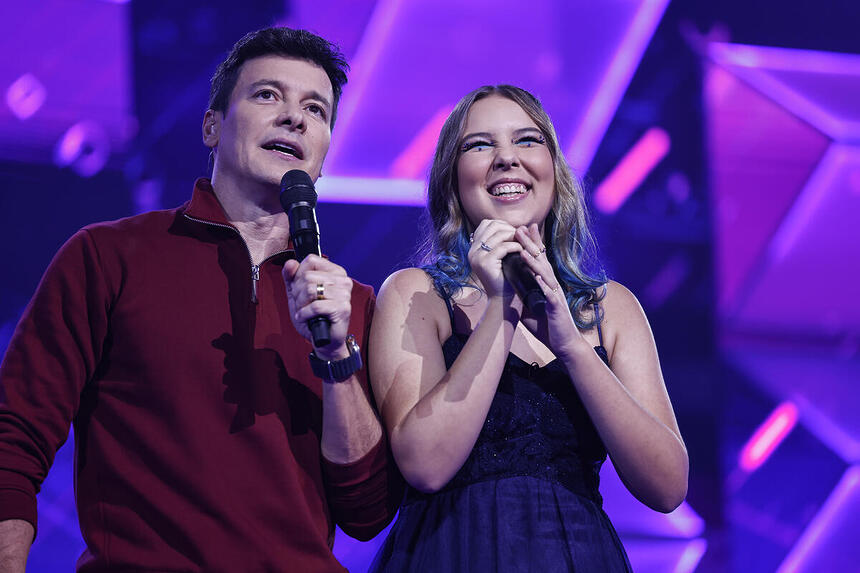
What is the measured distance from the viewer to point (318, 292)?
1.14 meters

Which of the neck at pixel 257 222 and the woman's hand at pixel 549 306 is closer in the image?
the woman's hand at pixel 549 306

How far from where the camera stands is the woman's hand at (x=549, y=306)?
1.33 metres

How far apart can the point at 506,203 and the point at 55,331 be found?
841mm

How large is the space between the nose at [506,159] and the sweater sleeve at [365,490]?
46cm

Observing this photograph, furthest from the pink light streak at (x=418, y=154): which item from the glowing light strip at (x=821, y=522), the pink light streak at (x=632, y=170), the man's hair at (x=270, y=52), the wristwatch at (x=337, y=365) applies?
the glowing light strip at (x=821, y=522)

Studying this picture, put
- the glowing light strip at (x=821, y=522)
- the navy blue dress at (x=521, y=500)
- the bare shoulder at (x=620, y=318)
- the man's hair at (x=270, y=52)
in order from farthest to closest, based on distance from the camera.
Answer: the glowing light strip at (x=821, y=522), the man's hair at (x=270, y=52), the bare shoulder at (x=620, y=318), the navy blue dress at (x=521, y=500)

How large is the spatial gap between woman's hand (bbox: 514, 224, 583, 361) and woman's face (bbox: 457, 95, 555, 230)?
21 cm

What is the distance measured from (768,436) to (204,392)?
2041mm

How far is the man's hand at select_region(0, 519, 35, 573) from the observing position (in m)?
1.19

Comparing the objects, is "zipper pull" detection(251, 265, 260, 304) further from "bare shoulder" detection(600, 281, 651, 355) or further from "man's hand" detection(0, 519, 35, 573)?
"bare shoulder" detection(600, 281, 651, 355)

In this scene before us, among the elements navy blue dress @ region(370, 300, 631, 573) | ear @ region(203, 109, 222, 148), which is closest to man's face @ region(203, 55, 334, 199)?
ear @ region(203, 109, 222, 148)

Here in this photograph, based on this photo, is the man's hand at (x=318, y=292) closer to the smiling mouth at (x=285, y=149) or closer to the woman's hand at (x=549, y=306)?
the woman's hand at (x=549, y=306)

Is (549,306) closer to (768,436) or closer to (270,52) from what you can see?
(270,52)

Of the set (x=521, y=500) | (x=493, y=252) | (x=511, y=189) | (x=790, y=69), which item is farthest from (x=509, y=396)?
(x=790, y=69)
